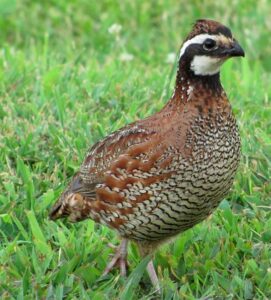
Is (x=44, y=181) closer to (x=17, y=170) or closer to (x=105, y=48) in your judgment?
(x=17, y=170)

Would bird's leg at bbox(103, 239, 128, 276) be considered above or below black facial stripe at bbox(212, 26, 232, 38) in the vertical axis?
below

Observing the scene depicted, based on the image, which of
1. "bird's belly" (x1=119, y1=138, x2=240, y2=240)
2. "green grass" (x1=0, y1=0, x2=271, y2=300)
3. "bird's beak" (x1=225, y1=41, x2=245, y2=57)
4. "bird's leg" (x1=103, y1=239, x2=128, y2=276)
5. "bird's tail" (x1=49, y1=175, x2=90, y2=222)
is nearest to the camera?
"bird's belly" (x1=119, y1=138, x2=240, y2=240)

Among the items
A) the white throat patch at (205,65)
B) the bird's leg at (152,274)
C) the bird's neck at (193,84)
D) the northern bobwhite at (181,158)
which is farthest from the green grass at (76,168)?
the white throat patch at (205,65)

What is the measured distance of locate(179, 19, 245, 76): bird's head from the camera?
4.60 metres

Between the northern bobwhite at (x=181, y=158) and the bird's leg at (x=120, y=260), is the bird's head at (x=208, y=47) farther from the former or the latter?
the bird's leg at (x=120, y=260)

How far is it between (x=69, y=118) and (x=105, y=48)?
2694 mm

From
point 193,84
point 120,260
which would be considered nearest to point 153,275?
point 120,260

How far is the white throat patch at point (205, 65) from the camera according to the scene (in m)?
4.60

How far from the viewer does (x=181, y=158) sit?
452 centimetres

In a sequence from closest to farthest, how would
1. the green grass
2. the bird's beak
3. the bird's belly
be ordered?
the bird's belly
the bird's beak
the green grass

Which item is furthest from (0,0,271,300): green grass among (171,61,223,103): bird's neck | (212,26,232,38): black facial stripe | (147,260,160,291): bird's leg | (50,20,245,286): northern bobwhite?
(212,26,232,38): black facial stripe

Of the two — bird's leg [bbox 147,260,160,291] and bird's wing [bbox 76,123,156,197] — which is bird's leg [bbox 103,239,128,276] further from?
bird's wing [bbox 76,123,156,197]

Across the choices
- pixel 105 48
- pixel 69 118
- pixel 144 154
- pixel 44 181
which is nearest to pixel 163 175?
pixel 144 154

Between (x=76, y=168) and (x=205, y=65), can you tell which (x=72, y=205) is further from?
(x=205, y=65)
